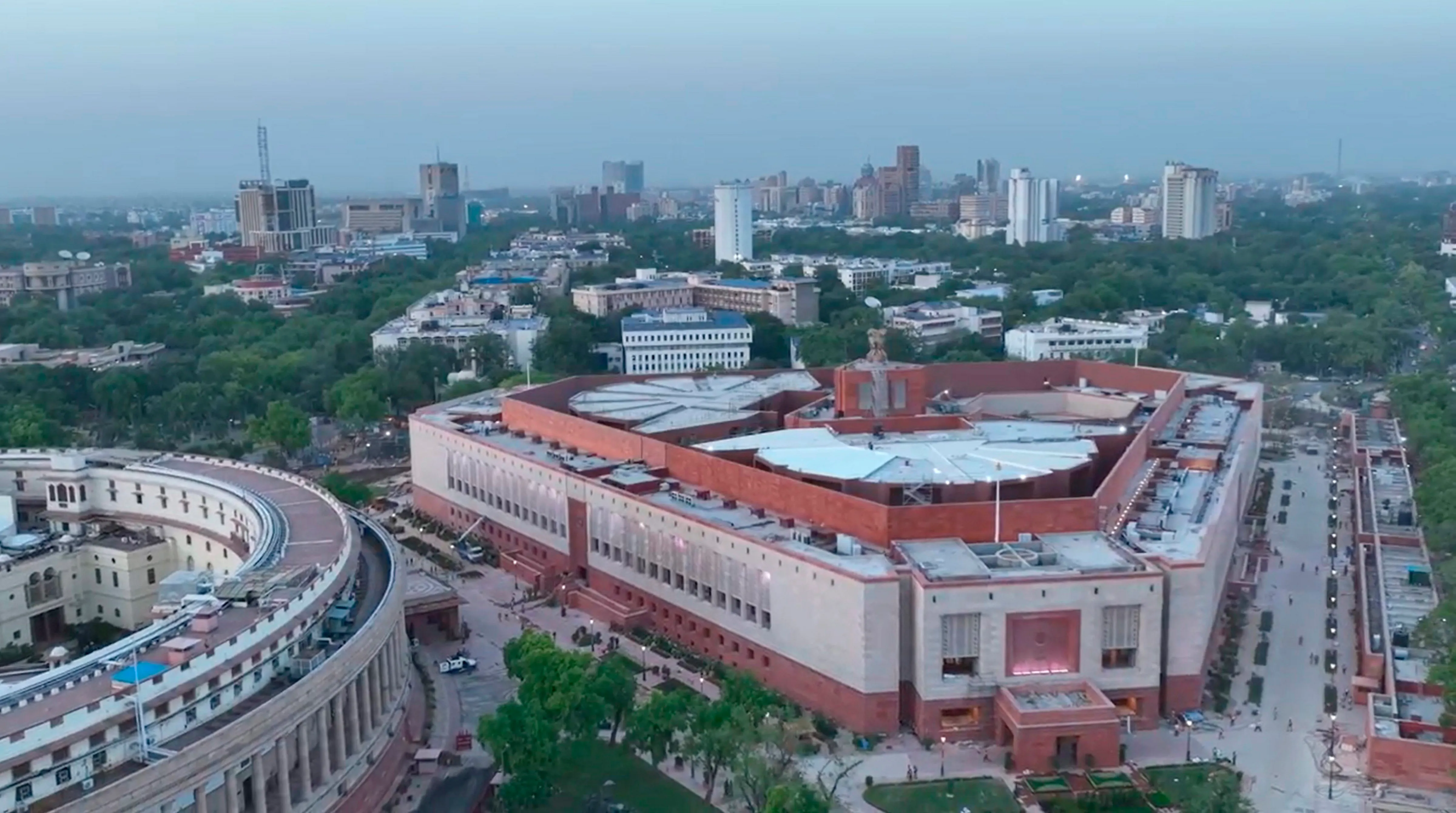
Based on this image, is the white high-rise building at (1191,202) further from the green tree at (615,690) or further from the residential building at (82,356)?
the green tree at (615,690)

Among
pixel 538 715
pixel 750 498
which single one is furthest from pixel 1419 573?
pixel 538 715

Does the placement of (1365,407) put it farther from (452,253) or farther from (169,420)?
(452,253)

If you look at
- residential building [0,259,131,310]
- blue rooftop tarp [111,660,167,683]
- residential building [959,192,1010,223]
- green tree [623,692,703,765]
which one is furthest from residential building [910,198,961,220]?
blue rooftop tarp [111,660,167,683]

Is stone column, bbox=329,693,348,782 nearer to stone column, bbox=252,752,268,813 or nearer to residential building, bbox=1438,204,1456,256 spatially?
stone column, bbox=252,752,268,813

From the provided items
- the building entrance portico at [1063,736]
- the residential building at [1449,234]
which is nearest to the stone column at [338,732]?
the building entrance portico at [1063,736]

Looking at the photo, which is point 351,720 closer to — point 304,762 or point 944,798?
point 304,762

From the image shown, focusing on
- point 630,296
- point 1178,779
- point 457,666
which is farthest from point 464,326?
point 1178,779
